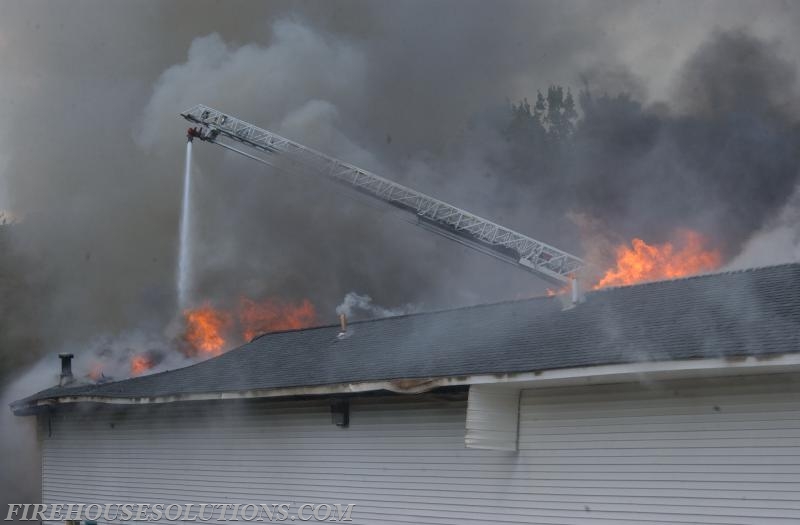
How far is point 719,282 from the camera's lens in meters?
10.6

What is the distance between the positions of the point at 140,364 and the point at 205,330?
12.4ft

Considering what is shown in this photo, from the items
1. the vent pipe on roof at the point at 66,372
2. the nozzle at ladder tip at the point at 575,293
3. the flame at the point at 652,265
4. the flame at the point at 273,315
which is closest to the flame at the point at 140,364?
the vent pipe on roof at the point at 66,372

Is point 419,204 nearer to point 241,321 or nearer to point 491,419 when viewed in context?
point 241,321

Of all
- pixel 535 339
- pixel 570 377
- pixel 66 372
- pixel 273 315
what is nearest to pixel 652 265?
pixel 535 339

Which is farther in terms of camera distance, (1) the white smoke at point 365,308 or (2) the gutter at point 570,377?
(1) the white smoke at point 365,308

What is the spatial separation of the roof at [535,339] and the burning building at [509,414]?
0.04 metres

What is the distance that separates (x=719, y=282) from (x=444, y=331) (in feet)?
12.9

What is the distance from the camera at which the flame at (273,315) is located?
95.8 ft

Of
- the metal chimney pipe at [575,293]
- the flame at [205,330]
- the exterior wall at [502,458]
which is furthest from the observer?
the flame at [205,330]

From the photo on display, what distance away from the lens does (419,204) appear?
2548 centimetres

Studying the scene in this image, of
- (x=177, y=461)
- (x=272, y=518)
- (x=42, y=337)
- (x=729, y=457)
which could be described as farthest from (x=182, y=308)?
(x=729, y=457)

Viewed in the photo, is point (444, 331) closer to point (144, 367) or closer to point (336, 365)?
point (336, 365)

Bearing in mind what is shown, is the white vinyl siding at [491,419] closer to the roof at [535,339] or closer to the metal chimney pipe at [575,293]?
the roof at [535,339]

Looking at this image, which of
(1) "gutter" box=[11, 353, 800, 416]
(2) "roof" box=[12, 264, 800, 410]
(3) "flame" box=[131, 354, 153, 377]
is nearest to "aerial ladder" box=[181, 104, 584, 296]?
(3) "flame" box=[131, 354, 153, 377]
